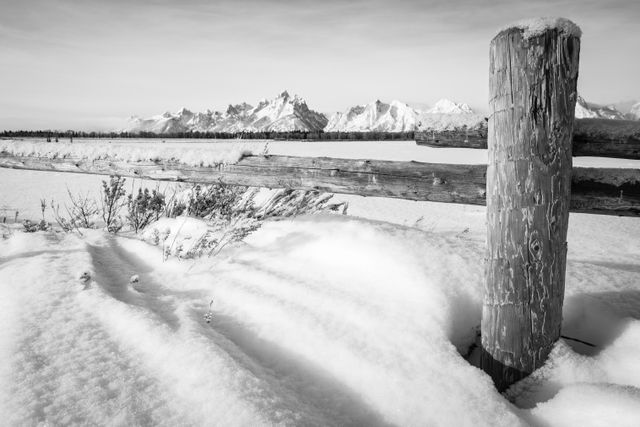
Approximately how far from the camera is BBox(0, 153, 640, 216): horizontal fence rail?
203 cm

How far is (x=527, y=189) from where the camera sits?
5.69 feet

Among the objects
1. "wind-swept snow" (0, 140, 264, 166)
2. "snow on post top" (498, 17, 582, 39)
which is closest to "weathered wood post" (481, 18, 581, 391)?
"snow on post top" (498, 17, 582, 39)

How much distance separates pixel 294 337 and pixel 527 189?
1334 millimetres

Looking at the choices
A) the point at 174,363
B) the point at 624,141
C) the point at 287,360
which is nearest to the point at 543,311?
the point at 624,141

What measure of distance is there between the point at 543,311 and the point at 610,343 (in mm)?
567

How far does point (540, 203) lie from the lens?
1.74 metres

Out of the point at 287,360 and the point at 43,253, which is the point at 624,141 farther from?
the point at 43,253

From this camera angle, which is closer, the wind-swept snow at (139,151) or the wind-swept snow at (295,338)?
the wind-swept snow at (295,338)

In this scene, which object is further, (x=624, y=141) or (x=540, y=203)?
(x=624, y=141)

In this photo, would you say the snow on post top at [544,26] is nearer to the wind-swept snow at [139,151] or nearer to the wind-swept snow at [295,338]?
the wind-swept snow at [295,338]

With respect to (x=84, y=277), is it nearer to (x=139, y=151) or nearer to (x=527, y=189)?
(x=139, y=151)

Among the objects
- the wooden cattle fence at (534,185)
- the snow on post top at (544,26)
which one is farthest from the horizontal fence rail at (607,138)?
the snow on post top at (544,26)

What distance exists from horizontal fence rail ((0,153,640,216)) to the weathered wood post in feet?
1.27

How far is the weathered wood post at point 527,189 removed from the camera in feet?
5.50
